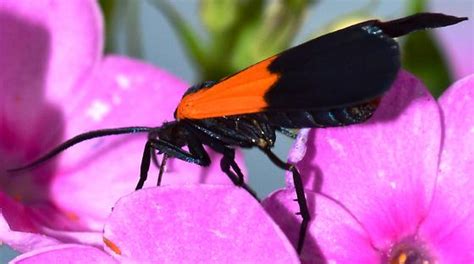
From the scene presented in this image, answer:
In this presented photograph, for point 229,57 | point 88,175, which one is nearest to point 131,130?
point 88,175

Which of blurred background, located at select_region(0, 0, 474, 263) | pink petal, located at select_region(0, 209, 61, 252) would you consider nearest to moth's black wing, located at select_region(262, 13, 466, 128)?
pink petal, located at select_region(0, 209, 61, 252)

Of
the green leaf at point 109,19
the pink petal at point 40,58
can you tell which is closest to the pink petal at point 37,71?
the pink petal at point 40,58

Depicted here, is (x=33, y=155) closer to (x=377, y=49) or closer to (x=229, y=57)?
(x=229, y=57)

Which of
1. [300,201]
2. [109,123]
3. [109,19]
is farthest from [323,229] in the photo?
[109,19]

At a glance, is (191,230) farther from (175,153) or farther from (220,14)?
(220,14)

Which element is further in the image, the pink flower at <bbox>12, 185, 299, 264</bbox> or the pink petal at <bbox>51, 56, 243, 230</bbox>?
the pink petal at <bbox>51, 56, 243, 230</bbox>

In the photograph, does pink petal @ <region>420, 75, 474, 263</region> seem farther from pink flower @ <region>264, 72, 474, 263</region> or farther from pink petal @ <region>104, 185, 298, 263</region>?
pink petal @ <region>104, 185, 298, 263</region>
